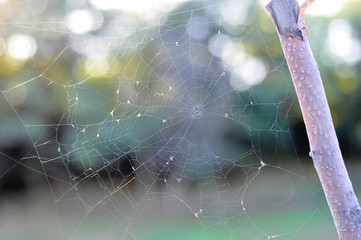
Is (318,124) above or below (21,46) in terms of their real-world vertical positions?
below

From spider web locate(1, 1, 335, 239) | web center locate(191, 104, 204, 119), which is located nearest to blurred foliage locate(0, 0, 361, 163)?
spider web locate(1, 1, 335, 239)

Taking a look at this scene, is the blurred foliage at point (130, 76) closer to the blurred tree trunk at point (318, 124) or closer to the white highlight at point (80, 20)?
the white highlight at point (80, 20)

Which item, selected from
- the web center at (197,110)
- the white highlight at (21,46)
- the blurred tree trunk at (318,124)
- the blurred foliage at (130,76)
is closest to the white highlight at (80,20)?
A: the blurred foliage at (130,76)

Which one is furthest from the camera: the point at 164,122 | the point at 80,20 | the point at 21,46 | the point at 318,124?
the point at 21,46

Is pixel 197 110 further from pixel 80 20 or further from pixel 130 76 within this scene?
pixel 80 20

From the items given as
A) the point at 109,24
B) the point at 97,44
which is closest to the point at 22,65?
the point at 97,44

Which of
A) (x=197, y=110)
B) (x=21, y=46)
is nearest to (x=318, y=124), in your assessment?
(x=197, y=110)

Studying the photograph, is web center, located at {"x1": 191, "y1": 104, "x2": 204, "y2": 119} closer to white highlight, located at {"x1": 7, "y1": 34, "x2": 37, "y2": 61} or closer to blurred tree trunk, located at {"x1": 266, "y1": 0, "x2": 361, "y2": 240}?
blurred tree trunk, located at {"x1": 266, "y1": 0, "x2": 361, "y2": 240}
